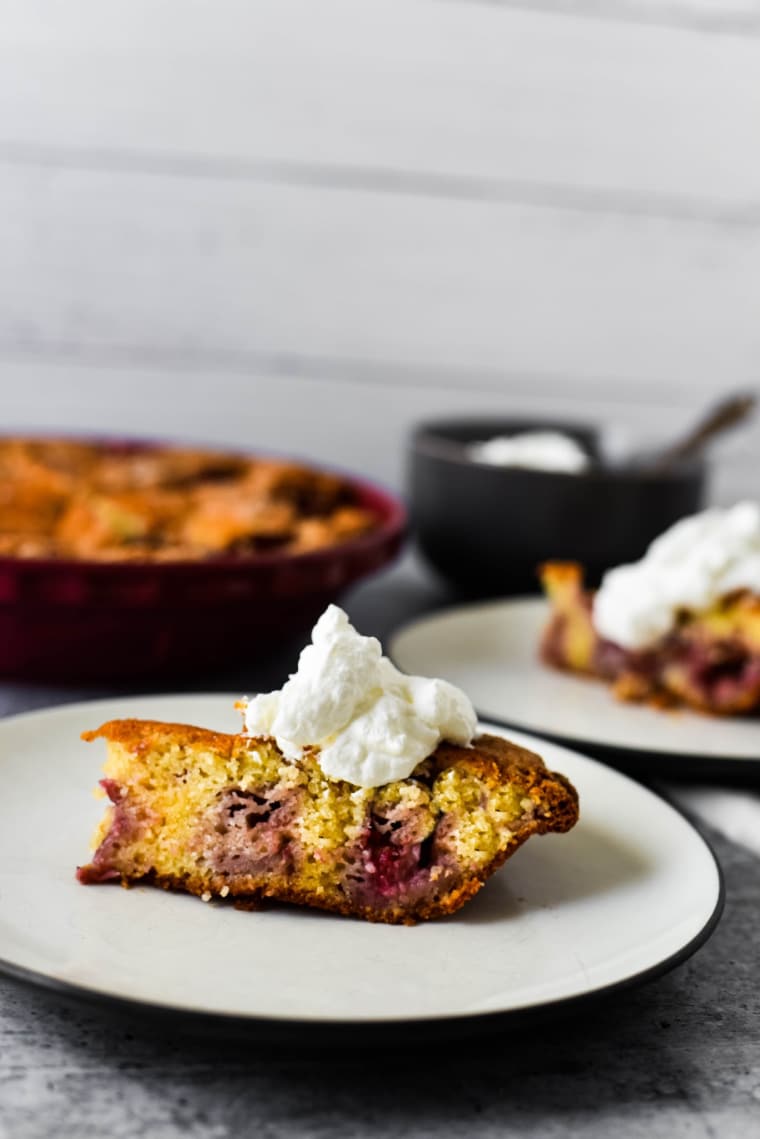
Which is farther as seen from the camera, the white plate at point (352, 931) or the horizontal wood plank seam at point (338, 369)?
the horizontal wood plank seam at point (338, 369)

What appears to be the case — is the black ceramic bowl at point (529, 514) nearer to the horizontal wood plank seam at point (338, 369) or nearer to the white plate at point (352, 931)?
the horizontal wood plank seam at point (338, 369)

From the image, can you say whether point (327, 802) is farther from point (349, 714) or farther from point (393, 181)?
point (393, 181)

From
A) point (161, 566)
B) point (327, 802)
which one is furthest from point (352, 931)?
point (161, 566)

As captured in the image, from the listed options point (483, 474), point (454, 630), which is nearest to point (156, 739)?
point (454, 630)

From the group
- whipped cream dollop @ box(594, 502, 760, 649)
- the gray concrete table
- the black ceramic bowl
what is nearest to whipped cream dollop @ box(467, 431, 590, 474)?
the black ceramic bowl

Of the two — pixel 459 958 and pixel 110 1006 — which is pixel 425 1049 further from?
pixel 110 1006

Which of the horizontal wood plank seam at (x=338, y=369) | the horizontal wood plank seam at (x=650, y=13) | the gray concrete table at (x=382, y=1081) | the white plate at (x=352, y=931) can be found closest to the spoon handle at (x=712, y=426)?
the horizontal wood plank seam at (x=338, y=369)
